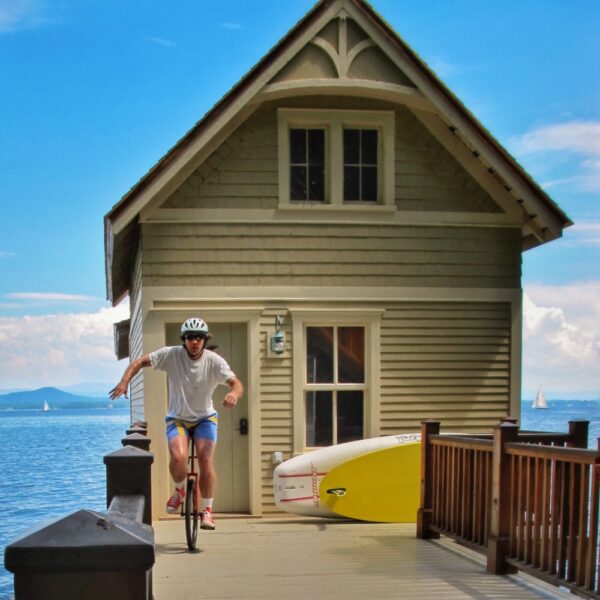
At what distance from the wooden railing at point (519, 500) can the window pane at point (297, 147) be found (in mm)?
Result: 3670

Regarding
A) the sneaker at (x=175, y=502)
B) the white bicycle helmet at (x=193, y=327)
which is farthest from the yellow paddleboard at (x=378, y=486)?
the white bicycle helmet at (x=193, y=327)

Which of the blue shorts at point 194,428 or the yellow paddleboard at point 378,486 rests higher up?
the blue shorts at point 194,428

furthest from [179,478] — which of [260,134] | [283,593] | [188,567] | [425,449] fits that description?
[260,134]

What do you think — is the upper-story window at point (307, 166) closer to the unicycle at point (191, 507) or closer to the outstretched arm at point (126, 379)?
the outstretched arm at point (126, 379)

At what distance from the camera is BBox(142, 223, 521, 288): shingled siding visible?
903cm

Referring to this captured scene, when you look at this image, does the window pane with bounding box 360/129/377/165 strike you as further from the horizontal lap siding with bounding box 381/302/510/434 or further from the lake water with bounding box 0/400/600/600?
the lake water with bounding box 0/400/600/600

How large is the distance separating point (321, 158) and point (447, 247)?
1.86 meters

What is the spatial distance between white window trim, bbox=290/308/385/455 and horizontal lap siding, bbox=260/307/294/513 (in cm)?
8

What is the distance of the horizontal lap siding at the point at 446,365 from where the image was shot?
30.9 ft

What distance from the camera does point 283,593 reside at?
17.6 ft

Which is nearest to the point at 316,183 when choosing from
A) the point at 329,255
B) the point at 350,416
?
the point at 329,255

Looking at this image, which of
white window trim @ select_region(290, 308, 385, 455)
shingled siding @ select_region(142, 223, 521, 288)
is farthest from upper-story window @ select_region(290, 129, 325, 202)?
white window trim @ select_region(290, 308, 385, 455)

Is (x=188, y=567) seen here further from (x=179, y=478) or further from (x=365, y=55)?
(x=365, y=55)

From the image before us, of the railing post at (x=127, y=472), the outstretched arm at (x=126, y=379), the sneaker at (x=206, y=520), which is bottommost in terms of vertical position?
the sneaker at (x=206, y=520)
